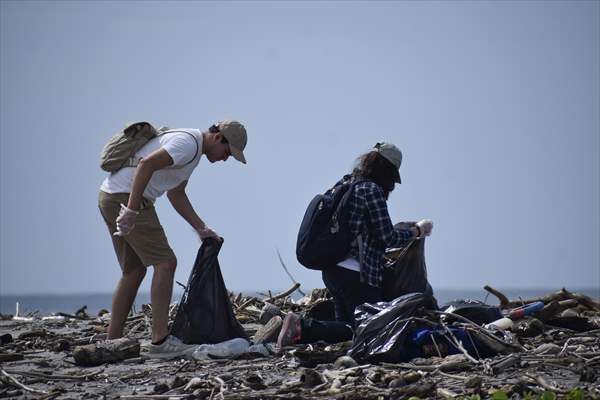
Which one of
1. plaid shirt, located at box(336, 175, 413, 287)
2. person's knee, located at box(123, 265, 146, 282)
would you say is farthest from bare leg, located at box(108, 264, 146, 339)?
plaid shirt, located at box(336, 175, 413, 287)

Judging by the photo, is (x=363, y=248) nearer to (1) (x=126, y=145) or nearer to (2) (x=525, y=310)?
(2) (x=525, y=310)

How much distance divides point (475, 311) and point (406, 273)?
722mm

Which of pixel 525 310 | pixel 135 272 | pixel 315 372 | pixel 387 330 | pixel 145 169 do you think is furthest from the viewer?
pixel 525 310

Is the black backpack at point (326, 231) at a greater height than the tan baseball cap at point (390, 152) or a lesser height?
lesser

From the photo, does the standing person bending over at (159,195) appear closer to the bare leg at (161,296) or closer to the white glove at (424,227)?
the bare leg at (161,296)

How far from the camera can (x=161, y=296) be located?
820cm

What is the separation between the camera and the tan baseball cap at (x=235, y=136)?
8.26m

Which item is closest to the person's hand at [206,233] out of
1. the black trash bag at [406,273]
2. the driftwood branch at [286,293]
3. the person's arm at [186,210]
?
the person's arm at [186,210]

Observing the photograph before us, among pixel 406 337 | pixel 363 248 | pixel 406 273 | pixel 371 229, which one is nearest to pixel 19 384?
pixel 406 337

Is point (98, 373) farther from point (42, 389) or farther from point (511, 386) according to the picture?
point (511, 386)

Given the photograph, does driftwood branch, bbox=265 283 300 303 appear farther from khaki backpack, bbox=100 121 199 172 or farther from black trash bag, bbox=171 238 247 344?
khaki backpack, bbox=100 121 199 172

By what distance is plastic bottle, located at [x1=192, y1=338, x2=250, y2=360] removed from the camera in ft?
26.4

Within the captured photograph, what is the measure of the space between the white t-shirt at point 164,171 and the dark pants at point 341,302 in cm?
157

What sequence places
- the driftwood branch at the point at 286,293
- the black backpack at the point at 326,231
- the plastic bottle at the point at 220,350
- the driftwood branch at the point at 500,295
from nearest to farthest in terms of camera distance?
1. the plastic bottle at the point at 220,350
2. the black backpack at the point at 326,231
3. the driftwood branch at the point at 500,295
4. the driftwood branch at the point at 286,293
